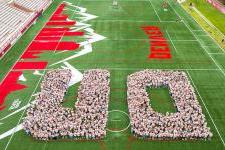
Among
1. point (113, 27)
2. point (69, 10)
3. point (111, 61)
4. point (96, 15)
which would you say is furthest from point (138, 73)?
point (69, 10)

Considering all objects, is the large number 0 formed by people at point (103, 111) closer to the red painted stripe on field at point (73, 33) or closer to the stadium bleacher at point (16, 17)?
the stadium bleacher at point (16, 17)

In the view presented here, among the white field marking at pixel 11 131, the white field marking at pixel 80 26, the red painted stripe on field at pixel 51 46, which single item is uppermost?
the white field marking at pixel 80 26

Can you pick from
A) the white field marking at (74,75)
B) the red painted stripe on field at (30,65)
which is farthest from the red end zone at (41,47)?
the white field marking at (74,75)

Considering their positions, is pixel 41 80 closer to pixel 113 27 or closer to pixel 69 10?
pixel 113 27

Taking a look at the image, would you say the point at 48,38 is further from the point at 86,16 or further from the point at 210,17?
the point at 210,17

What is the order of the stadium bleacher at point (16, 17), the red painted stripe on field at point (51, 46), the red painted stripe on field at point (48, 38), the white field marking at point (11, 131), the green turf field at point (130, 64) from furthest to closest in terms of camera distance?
1. the red painted stripe on field at point (48, 38)
2. the stadium bleacher at point (16, 17)
3. the red painted stripe on field at point (51, 46)
4. the white field marking at point (11, 131)
5. the green turf field at point (130, 64)

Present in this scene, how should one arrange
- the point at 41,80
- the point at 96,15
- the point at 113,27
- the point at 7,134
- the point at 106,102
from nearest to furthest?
the point at 7,134, the point at 106,102, the point at 41,80, the point at 113,27, the point at 96,15
